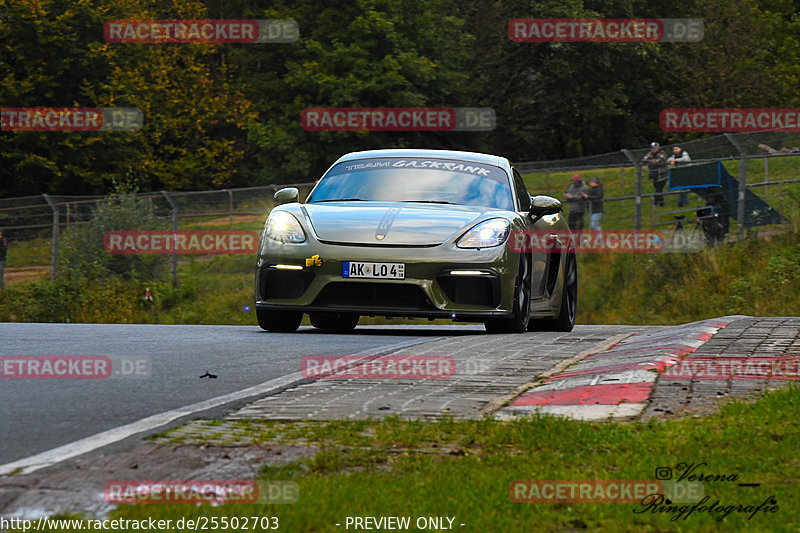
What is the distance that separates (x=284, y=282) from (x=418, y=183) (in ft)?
5.73

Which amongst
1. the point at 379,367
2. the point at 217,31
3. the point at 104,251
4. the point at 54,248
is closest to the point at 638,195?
the point at 104,251

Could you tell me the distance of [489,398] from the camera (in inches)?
265

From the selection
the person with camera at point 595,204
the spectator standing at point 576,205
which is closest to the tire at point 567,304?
the person with camera at point 595,204

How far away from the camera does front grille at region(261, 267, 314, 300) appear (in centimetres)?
1069

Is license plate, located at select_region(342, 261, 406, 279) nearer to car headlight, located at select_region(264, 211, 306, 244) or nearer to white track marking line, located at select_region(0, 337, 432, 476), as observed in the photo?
car headlight, located at select_region(264, 211, 306, 244)

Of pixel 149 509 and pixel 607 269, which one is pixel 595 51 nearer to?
pixel 607 269

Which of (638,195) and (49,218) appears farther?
(49,218)

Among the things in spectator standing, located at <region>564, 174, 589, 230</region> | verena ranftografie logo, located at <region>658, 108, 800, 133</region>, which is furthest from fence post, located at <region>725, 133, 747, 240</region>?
verena ranftografie logo, located at <region>658, 108, 800, 133</region>

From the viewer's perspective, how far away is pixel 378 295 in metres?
10.5

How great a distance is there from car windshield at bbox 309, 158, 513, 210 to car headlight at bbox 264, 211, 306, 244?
80 centimetres

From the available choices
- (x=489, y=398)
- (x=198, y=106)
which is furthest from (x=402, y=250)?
(x=198, y=106)

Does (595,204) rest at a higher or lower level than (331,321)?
higher

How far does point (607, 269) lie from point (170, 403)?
19.2 m

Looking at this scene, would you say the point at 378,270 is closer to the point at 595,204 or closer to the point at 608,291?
the point at 608,291
